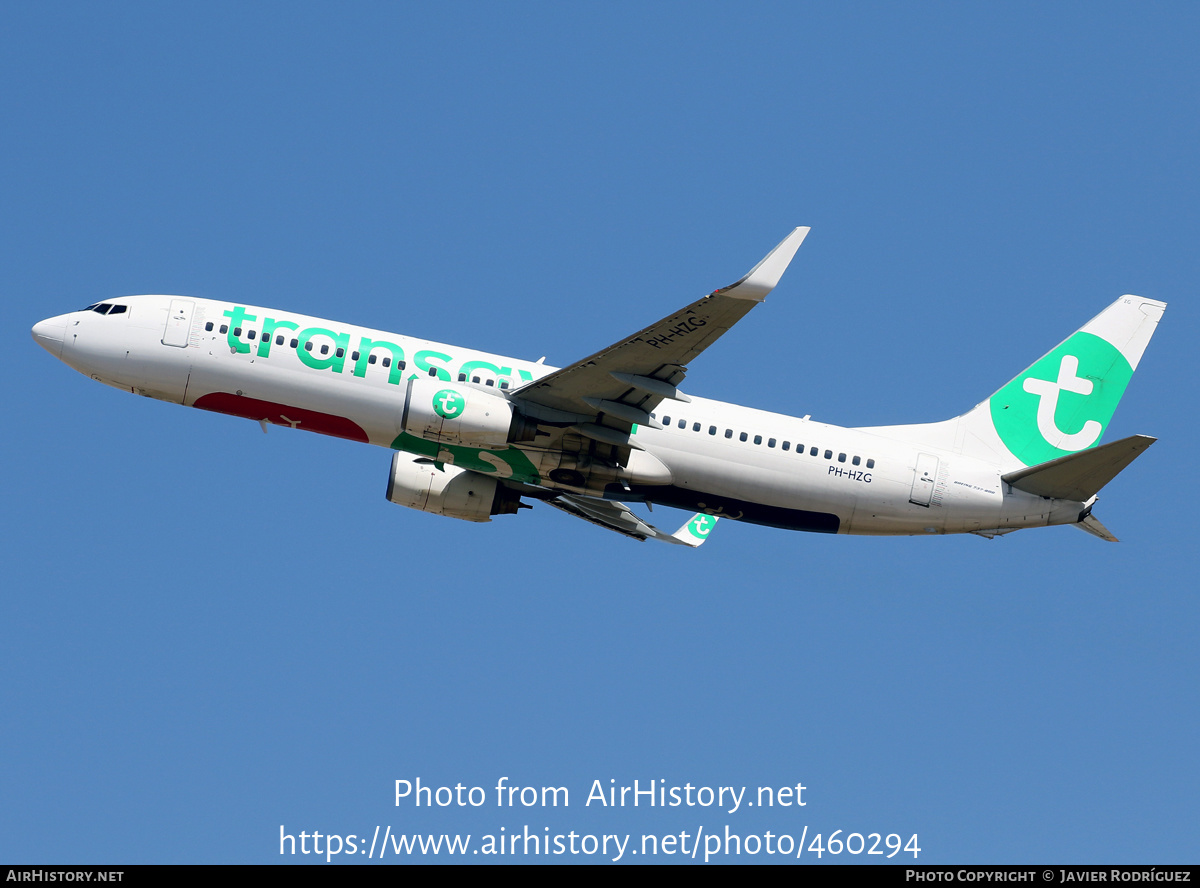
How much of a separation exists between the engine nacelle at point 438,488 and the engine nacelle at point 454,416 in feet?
14.0

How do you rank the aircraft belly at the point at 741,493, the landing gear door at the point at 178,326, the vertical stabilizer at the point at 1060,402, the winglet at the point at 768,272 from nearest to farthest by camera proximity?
the winglet at the point at 768,272, the aircraft belly at the point at 741,493, the landing gear door at the point at 178,326, the vertical stabilizer at the point at 1060,402

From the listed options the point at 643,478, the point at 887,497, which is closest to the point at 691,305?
the point at 643,478

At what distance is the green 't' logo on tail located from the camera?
42250mm

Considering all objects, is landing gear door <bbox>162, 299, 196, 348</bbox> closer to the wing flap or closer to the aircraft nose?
the aircraft nose

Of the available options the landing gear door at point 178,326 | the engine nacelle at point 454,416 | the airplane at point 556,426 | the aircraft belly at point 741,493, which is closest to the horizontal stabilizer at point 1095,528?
the airplane at point 556,426

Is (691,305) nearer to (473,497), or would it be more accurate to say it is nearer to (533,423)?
(533,423)

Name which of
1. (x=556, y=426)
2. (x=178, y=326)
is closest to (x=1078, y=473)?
(x=556, y=426)

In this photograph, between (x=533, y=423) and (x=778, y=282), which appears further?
(x=533, y=423)

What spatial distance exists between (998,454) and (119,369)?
27.5 meters

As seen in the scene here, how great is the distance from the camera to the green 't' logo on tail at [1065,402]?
1663 inches

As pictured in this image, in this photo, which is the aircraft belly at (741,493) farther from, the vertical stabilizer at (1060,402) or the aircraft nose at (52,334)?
the aircraft nose at (52,334)

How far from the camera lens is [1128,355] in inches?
1690

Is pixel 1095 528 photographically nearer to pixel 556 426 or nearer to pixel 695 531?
pixel 695 531
